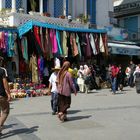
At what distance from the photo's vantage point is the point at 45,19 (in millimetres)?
24094

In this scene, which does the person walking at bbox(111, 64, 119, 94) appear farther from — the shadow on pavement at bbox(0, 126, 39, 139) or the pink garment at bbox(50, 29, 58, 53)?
the shadow on pavement at bbox(0, 126, 39, 139)

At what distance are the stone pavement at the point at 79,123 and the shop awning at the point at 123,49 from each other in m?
11.2

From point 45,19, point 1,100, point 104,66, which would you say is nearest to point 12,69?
point 45,19

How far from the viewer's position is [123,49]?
2825 centimetres

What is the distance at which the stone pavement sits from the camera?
9.91 meters

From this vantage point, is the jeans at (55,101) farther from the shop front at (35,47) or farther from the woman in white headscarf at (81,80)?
the woman in white headscarf at (81,80)

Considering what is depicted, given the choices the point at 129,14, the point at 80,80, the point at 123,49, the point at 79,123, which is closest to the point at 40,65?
the point at 80,80


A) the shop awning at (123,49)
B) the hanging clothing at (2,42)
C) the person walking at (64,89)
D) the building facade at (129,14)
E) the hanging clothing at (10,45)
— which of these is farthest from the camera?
the building facade at (129,14)

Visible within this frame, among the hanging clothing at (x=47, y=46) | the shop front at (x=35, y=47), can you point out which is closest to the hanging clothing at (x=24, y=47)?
the shop front at (x=35, y=47)

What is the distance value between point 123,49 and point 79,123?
670 inches

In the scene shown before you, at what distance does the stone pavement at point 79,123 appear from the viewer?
32.5 ft

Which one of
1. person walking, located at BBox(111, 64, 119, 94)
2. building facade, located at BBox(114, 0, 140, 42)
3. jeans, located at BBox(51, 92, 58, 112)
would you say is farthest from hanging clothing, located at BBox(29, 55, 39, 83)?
building facade, located at BBox(114, 0, 140, 42)

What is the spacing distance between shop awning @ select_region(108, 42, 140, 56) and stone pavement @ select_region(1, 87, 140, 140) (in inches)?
440

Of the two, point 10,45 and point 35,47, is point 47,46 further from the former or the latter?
point 10,45
